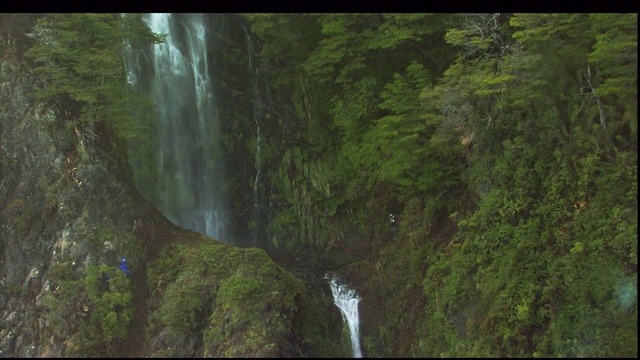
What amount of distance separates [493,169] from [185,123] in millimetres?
9694

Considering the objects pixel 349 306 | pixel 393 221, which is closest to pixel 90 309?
pixel 349 306

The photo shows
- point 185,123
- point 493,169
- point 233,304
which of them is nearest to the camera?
point 233,304

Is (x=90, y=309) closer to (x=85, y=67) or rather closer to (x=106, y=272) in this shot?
(x=106, y=272)

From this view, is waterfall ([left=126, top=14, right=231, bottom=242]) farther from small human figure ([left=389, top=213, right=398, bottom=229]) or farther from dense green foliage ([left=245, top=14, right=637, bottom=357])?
small human figure ([left=389, top=213, right=398, bottom=229])

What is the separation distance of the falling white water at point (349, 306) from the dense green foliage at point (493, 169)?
45cm

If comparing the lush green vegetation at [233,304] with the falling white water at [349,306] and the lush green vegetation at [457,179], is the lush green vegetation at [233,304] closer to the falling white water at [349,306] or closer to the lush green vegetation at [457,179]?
the lush green vegetation at [457,179]

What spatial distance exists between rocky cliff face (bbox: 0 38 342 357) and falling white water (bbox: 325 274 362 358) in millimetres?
417

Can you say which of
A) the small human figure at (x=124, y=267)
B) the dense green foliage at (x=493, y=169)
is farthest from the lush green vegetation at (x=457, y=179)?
the small human figure at (x=124, y=267)

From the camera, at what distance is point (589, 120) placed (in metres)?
9.85

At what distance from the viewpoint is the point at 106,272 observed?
37.8 feet

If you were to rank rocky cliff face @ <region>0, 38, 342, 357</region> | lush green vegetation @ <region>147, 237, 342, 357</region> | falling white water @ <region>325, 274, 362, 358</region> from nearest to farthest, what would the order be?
lush green vegetation @ <region>147, 237, 342, 357</region> < rocky cliff face @ <region>0, 38, 342, 357</region> < falling white water @ <region>325, 274, 362, 358</region>

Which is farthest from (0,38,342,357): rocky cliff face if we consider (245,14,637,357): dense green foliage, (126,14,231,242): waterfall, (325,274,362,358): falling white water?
(245,14,637,357): dense green foliage

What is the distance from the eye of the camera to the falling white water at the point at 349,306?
1184 centimetres

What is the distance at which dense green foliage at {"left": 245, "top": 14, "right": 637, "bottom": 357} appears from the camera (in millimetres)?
8852
